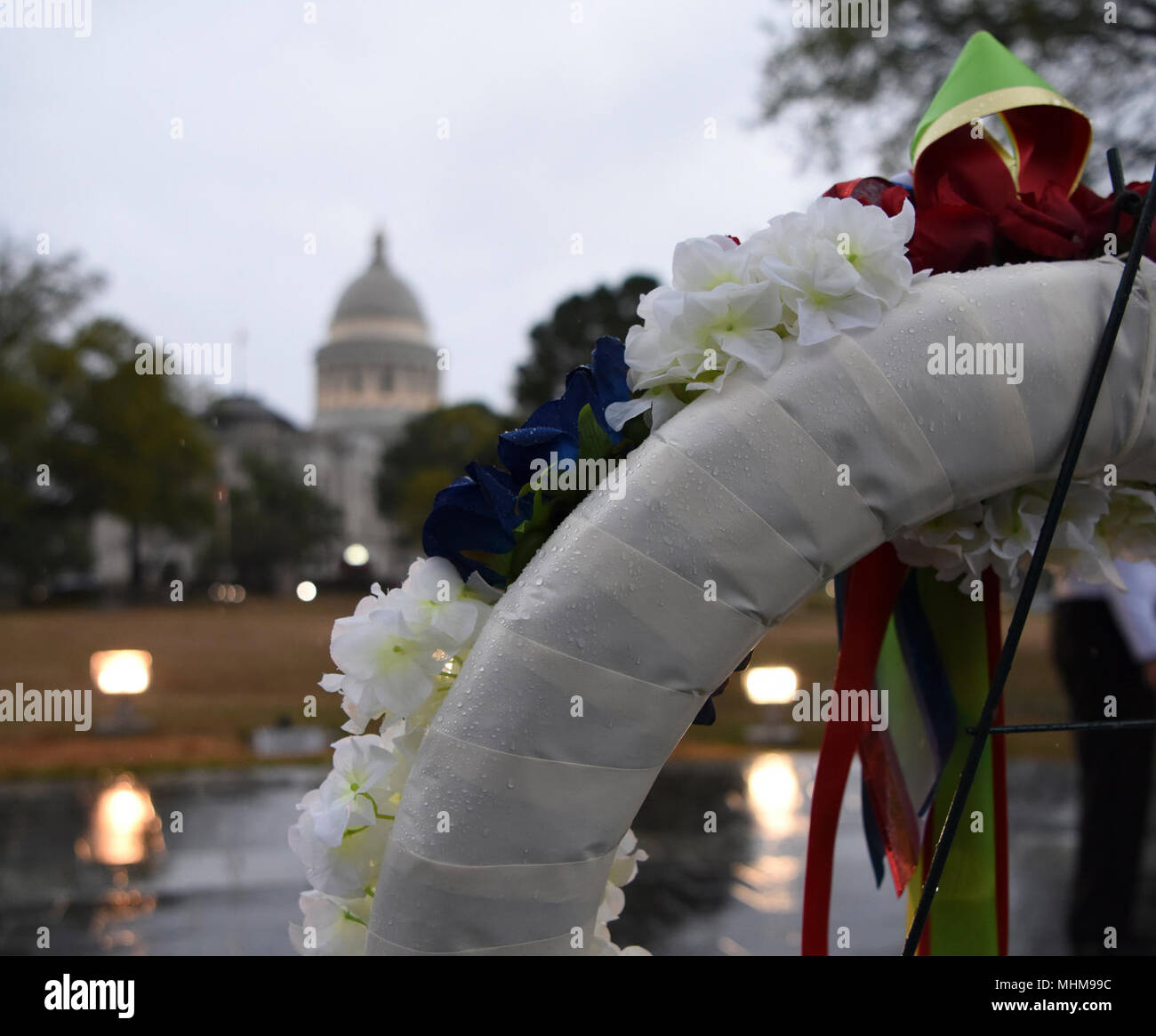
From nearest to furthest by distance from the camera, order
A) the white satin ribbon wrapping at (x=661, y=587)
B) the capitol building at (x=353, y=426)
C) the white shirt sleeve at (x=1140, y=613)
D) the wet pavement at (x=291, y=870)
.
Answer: the white satin ribbon wrapping at (x=661, y=587)
the white shirt sleeve at (x=1140, y=613)
the wet pavement at (x=291, y=870)
the capitol building at (x=353, y=426)

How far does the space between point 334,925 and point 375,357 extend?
2419 inches

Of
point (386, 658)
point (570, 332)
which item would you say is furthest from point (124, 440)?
point (386, 658)

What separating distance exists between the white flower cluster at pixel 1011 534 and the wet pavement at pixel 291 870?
3.50 meters

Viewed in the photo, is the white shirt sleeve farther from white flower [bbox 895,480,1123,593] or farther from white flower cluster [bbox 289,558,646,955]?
white flower cluster [bbox 289,558,646,955]

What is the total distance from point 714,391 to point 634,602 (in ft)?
0.87

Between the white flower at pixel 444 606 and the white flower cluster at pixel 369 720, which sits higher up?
the white flower at pixel 444 606

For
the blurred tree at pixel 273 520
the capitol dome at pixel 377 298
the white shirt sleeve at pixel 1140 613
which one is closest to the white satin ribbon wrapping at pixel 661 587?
the white shirt sleeve at pixel 1140 613

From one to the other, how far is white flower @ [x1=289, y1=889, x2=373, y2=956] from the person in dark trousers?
3.32 metres

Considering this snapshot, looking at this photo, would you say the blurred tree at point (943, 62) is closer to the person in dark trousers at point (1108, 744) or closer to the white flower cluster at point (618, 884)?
the person in dark trousers at point (1108, 744)

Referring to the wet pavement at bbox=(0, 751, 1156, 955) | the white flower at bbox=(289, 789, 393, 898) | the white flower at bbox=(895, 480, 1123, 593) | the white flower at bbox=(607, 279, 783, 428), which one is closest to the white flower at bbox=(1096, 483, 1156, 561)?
the white flower at bbox=(895, 480, 1123, 593)

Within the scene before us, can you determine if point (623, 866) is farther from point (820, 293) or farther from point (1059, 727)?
point (820, 293)

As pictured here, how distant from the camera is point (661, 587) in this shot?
1.20m

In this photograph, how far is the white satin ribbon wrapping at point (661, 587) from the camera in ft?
3.95
